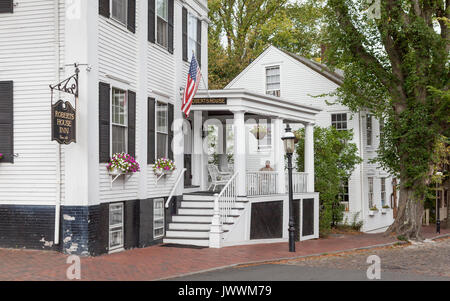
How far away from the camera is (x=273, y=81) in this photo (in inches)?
1126

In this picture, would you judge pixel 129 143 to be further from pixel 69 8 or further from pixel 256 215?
pixel 256 215

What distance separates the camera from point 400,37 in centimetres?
1906

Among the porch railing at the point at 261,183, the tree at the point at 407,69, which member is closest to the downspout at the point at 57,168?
the porch railing at the point at 261,183

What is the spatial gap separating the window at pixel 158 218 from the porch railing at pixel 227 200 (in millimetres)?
1707

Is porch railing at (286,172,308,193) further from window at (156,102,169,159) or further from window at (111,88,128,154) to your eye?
window at (111,88,128,154)

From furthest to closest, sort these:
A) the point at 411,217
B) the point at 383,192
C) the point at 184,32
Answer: the point at 383,192
the point at 411,217
the point at 184,32

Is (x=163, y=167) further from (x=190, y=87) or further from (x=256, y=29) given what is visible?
(x=256, y=29)

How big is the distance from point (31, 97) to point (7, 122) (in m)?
0.84

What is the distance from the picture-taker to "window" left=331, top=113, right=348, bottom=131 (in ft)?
86.3

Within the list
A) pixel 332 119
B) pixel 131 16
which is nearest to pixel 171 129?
pixel 131 16

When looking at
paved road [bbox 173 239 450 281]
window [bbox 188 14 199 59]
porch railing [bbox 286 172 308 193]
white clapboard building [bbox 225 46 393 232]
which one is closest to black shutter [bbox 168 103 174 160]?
window [bbox 188 14 199 59]

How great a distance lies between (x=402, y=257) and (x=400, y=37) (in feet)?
28.0

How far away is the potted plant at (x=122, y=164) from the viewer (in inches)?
500

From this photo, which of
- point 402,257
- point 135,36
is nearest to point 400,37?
point 402,257
